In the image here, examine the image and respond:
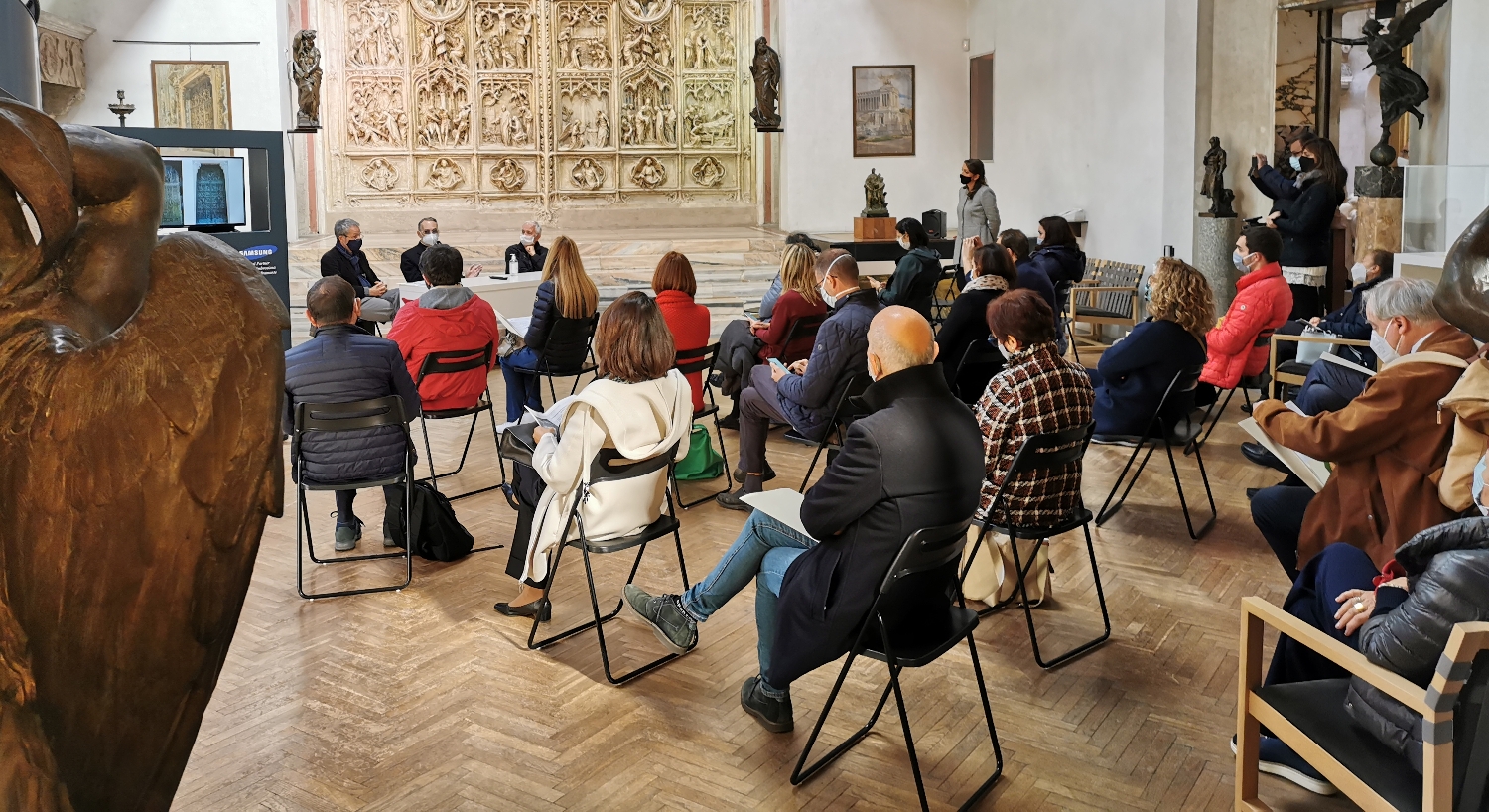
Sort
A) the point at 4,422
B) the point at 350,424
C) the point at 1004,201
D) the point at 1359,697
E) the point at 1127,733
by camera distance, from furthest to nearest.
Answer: the point at 1004,201 → the point at 350,424 → the point at 1127,733 → the point at 1359,697 → the point at 4,422

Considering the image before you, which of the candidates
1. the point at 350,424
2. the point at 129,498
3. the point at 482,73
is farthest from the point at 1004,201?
the point at 129,498

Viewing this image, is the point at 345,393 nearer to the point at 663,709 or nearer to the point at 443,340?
the point at 443,340

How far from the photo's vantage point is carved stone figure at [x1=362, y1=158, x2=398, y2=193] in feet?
51.3

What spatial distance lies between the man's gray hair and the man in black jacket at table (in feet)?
5.41

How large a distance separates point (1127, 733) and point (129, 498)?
→ 3.08m

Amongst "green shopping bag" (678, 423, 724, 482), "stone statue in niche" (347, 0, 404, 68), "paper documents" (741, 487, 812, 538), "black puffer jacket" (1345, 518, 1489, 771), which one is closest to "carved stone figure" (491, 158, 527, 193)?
"stone statue in niche" (347, 0, 404, 68)

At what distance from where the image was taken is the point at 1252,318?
6664 mm

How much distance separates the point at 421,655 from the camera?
14.0ft

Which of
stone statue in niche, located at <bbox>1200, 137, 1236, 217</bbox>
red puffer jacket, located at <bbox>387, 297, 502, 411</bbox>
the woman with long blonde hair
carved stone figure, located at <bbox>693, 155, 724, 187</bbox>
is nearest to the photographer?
the woman with long blonde hair

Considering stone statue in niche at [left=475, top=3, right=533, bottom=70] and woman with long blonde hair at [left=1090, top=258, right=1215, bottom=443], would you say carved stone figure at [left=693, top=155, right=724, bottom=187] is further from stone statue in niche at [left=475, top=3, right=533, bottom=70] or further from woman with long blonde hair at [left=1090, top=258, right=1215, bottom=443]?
woman with long blonde hair at [left=1090, top=258, right=1215, bottom=443]

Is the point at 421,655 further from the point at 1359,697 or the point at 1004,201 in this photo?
the point at 1004,201

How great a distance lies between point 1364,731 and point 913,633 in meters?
1.09

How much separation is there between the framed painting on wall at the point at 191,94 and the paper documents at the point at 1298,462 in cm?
1252

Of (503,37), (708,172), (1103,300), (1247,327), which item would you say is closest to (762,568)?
(1247,327)
